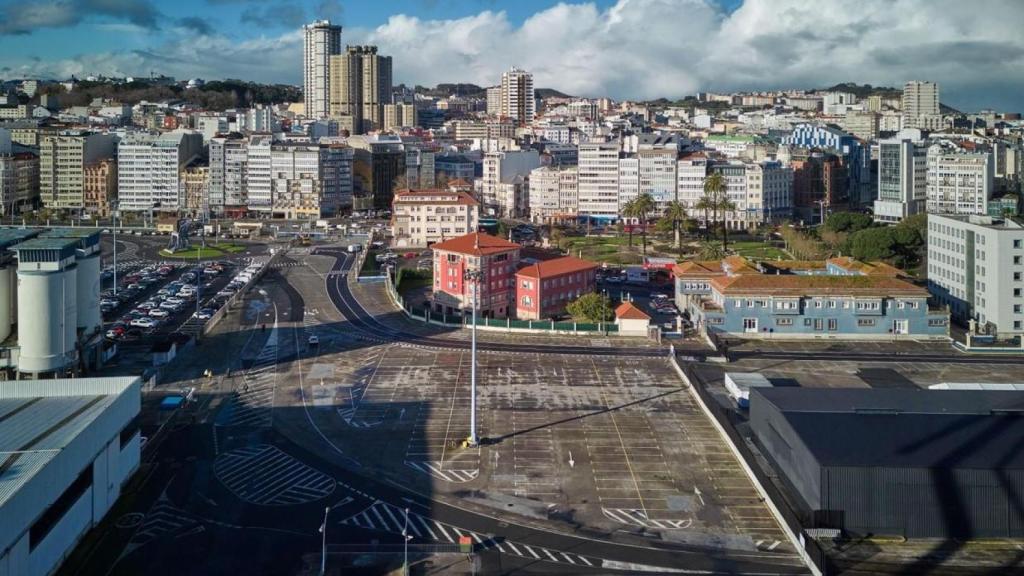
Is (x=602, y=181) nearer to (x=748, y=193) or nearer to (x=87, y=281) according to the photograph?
(x=748, y=193)

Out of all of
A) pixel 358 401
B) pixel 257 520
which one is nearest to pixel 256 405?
pixel 358 401

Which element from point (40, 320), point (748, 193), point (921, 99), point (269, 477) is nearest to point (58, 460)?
point (269, 477)

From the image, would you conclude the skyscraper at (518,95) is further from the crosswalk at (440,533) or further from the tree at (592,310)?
the crosswalk at (440,533)

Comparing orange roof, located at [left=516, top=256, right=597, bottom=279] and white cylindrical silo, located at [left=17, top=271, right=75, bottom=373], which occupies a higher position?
orange roof, located at [left=516, top=256, right=597, bottom=279]

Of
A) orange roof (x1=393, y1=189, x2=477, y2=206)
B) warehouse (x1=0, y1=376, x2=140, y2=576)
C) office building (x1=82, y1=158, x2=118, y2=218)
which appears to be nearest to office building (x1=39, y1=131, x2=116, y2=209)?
office building (x1=82, y1=158, x2=118, y2=218)

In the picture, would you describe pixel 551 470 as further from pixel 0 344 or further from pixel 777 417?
pixel 0 344

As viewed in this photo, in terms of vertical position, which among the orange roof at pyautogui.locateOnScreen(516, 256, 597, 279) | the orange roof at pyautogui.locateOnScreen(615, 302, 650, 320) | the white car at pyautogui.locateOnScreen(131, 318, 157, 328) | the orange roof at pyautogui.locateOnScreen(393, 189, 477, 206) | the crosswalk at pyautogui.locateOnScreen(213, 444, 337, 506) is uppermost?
the orange roof at pyautogui.locateOnScreen(393, 189, 477, 206)

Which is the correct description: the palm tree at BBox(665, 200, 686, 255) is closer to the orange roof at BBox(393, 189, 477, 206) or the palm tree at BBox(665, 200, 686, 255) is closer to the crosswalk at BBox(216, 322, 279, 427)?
the orange roof at BBox(393, 189, 477, 206)
